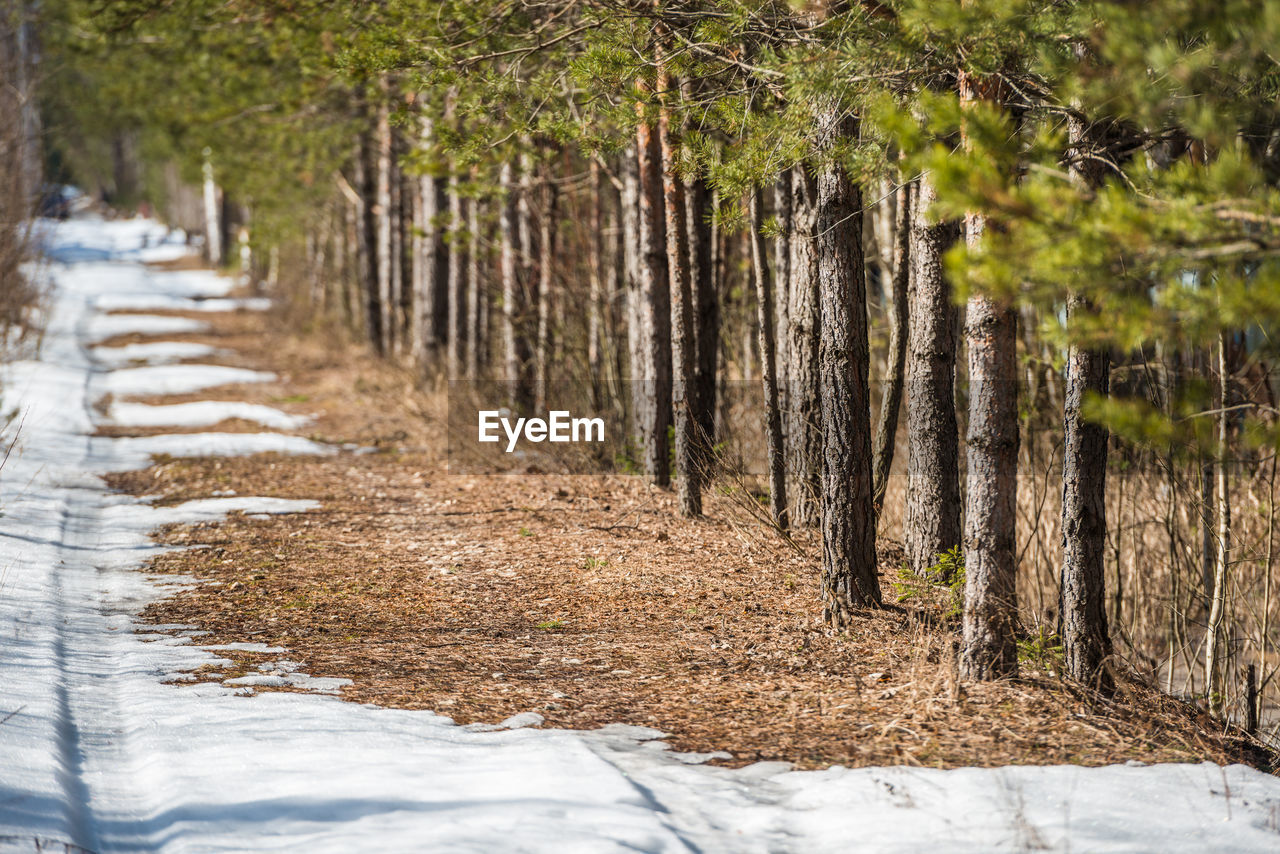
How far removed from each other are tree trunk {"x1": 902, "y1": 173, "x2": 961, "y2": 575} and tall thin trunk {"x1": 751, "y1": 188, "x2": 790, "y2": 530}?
122cm

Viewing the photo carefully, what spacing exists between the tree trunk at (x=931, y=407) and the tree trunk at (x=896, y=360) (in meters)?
→ 0.38

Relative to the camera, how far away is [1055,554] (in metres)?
9.95

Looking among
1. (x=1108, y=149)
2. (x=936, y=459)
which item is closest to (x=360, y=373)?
(x=936, y=459)

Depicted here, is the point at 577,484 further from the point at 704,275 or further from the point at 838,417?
the point at 838,417

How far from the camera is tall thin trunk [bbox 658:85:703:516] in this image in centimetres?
959

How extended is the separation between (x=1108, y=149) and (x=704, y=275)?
576 centimetres

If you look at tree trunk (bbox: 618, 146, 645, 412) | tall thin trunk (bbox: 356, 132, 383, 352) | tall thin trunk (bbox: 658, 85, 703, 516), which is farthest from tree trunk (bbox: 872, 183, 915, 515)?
tall thin trunk (bbox: 356, 132, 383, 352)

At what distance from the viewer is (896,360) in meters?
8.90

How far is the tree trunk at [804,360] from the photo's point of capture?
8805 millimetres

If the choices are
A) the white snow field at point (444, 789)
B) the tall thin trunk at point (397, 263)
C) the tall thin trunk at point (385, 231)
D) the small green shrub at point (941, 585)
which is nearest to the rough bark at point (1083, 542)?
the small green shrub at point (941, 585)

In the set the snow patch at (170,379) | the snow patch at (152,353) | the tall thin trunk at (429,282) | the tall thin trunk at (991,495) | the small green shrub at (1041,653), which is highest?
the tall thin trunk at (429,282)

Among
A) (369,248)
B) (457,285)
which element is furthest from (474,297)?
(369,248)

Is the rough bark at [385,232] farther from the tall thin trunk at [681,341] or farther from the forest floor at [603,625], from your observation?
the tall thin trunk at [681,341]

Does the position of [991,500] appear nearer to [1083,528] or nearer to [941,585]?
[1083,528]
